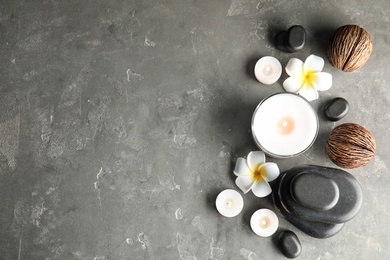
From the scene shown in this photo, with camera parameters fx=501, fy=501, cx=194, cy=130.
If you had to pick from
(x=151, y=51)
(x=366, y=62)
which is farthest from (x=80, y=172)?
(x=366, y=62)

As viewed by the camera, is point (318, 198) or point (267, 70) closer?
point (318, 198)

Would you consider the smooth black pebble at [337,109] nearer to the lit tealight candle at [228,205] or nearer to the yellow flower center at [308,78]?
the yellow flower center at [308,78]

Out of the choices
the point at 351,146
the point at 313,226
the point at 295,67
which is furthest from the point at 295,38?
the point at 313,226

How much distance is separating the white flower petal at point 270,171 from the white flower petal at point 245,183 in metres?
0.02

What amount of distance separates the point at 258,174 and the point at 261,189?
2cm

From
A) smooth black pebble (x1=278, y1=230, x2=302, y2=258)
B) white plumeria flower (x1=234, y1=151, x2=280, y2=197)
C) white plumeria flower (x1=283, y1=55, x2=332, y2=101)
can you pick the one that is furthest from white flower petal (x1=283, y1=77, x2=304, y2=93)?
smooth black pebble (x1=278, y1=230, x2=302, y2=258)

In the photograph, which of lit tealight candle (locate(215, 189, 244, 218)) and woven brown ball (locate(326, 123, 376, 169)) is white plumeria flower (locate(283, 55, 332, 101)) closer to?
woven brown ball (locate(326, 123, 376, 169))

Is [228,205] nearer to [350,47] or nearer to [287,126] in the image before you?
[287,126]

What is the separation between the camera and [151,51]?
0.80 meters

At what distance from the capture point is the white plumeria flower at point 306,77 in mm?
764

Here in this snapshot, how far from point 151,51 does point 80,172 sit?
221 mm

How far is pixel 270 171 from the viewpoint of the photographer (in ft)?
2.45

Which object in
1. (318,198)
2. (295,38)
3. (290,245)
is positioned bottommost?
(290,245)

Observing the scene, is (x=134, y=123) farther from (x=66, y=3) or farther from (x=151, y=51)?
(x=66, y=3)
